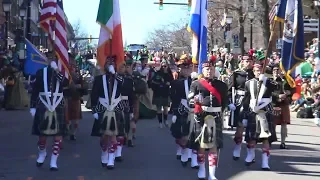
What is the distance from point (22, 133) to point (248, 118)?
7304 mm

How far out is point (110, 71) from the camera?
11.5 meters

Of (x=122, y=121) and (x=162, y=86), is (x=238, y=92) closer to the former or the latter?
(x=122, y=121)

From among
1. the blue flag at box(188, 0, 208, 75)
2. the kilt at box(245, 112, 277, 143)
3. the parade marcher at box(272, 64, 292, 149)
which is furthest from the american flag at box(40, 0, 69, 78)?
the parade marcher at box(272, 64, 292, 149)

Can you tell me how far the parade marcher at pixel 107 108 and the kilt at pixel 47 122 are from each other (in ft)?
1.86

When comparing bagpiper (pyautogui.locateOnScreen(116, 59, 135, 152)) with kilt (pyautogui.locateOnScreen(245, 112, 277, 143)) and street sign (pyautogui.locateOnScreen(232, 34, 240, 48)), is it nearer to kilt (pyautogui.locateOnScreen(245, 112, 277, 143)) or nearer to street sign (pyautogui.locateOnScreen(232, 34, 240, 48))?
kilt (pyautogui.locateOnScreen(245, 112, 277, 143))

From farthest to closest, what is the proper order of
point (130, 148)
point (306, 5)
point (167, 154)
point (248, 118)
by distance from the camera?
1. point (306, 5)
2. point (130, 148)
3. point (167, 154)
4. point (248, 118)

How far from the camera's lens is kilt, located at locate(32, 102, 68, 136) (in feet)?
36.8

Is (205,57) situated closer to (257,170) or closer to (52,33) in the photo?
(257,170)

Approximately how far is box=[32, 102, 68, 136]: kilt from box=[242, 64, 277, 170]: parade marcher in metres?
3.14

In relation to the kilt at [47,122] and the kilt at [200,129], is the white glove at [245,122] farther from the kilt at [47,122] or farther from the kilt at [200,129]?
the kilt at [47,122]

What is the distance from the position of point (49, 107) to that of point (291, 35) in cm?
429

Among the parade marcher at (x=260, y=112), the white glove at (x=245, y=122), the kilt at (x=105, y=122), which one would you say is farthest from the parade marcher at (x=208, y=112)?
the kilt at (x=105, y=122)

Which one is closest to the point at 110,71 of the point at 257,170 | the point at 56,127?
the point at 56,127

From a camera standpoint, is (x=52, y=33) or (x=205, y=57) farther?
(x=52, y=33)
